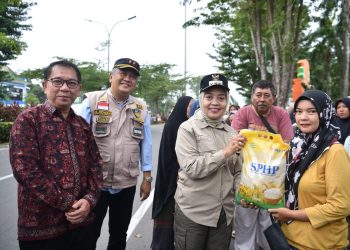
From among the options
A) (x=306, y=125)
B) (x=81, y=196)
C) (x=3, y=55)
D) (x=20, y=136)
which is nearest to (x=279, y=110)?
(x=306, y=125)

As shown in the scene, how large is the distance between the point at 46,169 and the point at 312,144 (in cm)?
166

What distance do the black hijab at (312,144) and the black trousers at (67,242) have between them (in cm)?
141

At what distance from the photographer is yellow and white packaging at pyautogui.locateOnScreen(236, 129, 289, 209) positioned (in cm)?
208

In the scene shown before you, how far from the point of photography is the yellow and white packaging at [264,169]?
2.08 meters

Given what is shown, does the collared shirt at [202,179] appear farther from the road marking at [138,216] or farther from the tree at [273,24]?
the tree at [273,24]

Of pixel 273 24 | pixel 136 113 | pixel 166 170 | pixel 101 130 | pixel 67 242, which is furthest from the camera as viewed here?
pixel 273 24

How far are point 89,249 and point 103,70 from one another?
30.4 m

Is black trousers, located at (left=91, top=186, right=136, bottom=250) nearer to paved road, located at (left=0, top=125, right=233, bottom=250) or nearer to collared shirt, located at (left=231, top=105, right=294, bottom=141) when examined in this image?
paved road, located at (left=0, top=125, right=233, bottom=250)

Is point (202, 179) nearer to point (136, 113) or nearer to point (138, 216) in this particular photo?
point (136, 113)

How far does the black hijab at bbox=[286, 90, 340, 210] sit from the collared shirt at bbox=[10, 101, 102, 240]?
133 cm

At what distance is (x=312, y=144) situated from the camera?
206cm

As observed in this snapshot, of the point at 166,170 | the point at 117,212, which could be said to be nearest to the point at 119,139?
the point at 166,170

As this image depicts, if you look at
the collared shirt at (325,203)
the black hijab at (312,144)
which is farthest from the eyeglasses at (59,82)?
the collared shirt at (325,203)

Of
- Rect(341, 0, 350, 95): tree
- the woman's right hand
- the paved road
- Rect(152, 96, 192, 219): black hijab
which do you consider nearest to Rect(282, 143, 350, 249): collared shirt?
the woman's right hand
